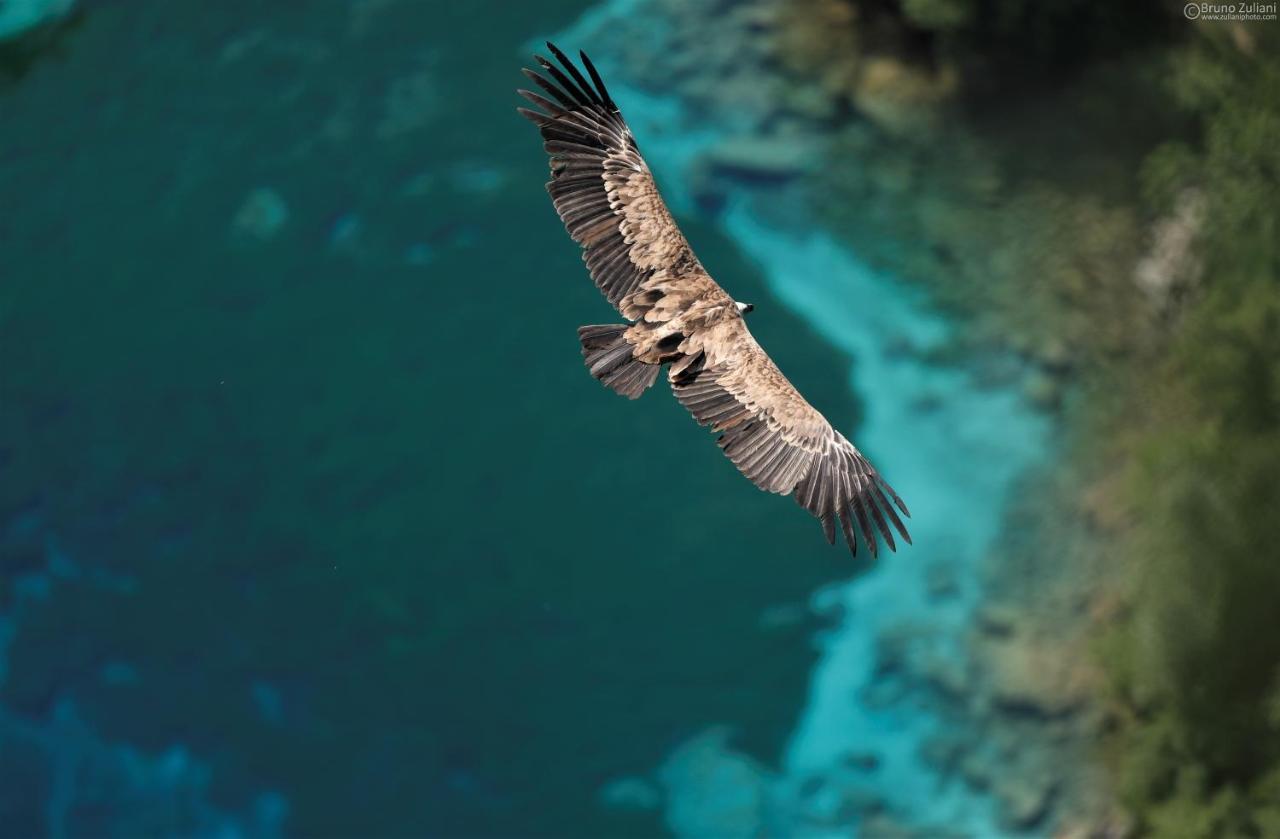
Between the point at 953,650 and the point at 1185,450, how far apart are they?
10.5 feet

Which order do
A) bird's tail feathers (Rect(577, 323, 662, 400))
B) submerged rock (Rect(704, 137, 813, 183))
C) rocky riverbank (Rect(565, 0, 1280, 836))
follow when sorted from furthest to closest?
submerged rock (Rect(704, 137, 813, 183))
rocky riverbank (Rect(565, 0, 1280, 836))
bird's tail feathers (Rect(577, 323, 662, 400))

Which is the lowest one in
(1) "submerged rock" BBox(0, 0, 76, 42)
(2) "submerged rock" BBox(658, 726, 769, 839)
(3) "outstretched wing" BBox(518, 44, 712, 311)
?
(2) "submerged rock" BBox(658, 726, 769, 839)

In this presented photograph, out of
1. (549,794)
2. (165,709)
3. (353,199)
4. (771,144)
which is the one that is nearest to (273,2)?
(353,199)

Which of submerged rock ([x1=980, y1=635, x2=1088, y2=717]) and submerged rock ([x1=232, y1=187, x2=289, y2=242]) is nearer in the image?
submerged rock ([x1=980, y1=635, x2=1088, y2=717])

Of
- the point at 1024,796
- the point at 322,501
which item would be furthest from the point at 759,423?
the point at 1024,796

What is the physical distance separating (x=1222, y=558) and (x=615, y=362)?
850 centimetres

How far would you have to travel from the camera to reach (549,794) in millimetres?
17047

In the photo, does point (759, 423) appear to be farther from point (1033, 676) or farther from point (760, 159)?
point (760, 159)

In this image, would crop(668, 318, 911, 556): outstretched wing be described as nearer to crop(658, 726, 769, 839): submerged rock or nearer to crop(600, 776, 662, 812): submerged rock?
crop(658, 726, 769, 839): submerged rock

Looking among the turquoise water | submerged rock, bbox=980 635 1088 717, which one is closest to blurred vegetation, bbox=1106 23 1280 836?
submerged rock, bbox=980 635 1088 717

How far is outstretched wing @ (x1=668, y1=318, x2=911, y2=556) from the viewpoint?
1003cm

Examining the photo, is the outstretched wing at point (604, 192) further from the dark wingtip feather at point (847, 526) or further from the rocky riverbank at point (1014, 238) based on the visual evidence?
the rocky riverbank at point (1014, 238)

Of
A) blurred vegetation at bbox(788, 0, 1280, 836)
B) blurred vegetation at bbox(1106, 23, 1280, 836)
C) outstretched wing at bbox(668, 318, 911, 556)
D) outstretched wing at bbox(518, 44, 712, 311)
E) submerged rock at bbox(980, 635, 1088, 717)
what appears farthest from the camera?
submerged rock at bbox(980, 635, 1088, 717)

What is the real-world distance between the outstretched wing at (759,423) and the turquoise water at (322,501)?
289 inches
